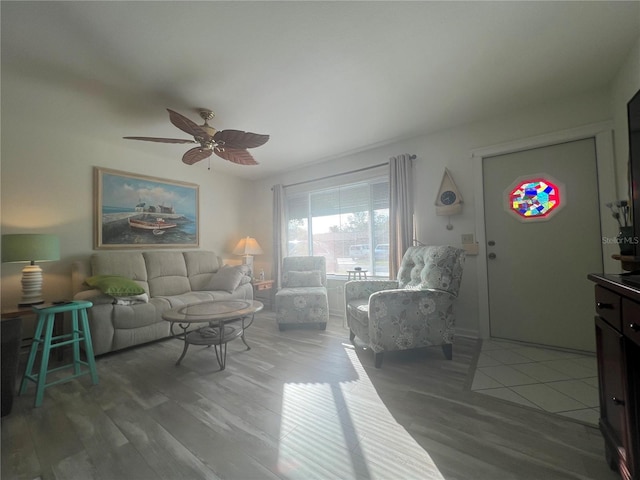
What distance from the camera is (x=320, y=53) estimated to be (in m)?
1.72

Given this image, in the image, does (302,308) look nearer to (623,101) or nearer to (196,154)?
(196,154)

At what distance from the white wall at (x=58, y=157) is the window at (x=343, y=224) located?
79.9 inches

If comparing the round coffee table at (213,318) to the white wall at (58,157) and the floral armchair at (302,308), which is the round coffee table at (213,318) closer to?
the floral armchair at (302,308)

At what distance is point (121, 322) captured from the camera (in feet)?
7.84

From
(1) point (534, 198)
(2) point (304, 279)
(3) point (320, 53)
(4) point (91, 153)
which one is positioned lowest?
(2) point (304, 279)

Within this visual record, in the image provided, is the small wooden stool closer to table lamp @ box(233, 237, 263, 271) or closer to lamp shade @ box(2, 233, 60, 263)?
lamp shade @ box(2, 233, 60, 263)

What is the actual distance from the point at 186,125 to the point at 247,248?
2.45m

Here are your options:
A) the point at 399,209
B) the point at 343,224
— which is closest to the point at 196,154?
the point at 343,224

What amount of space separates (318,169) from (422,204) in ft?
5.68

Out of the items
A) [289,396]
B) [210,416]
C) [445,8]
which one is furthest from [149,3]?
[289,396]

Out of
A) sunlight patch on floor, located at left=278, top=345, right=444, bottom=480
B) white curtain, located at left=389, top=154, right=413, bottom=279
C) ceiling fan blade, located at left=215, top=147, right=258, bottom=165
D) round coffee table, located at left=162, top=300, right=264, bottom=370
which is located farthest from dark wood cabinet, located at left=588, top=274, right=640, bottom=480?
ceiling fan blade, located at left=215, top=147, right=258, bottom=165

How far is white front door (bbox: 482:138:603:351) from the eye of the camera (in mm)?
2232

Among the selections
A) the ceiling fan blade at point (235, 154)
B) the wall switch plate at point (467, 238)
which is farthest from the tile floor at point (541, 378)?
the ceiling fan blade at point (235, 154)

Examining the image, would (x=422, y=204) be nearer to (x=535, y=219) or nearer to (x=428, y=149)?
(x=428, y=149)
